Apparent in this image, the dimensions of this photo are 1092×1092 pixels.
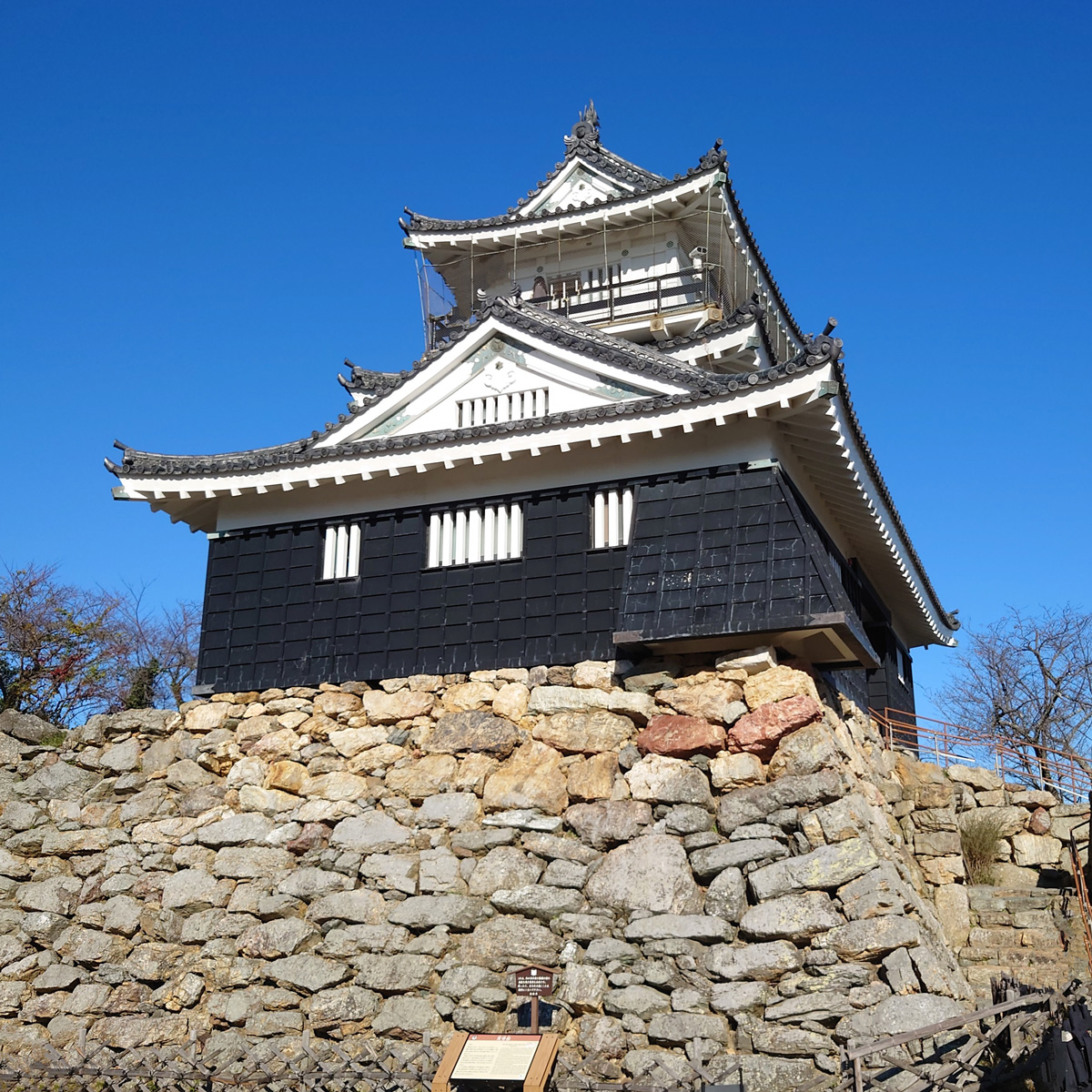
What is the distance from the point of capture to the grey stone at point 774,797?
11086mm

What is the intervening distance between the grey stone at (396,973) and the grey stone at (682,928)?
2.10 meters

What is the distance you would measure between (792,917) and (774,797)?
4.12ft

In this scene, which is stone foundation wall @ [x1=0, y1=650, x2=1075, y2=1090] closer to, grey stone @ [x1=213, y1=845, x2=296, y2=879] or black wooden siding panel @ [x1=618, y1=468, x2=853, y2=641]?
grey stone @ [x1=213, y1=845, x2=296, y2=879]

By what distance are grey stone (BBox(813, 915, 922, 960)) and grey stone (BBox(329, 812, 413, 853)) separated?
4.67 meters

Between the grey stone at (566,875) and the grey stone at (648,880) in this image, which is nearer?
the grey stone at (648,880)

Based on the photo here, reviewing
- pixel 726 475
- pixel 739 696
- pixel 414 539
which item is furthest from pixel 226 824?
pixel 726 475

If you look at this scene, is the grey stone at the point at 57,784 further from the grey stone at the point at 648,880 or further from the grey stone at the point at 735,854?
the grey stone at the point at 735,854

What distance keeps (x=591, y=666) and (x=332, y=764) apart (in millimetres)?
3330

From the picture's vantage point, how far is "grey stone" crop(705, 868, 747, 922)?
35.2 feet

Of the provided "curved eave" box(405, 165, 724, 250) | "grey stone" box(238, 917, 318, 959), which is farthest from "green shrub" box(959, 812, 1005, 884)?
"curved eave" box(405, 165, 724, 250)

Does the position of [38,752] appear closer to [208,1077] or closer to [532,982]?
[208,1077]

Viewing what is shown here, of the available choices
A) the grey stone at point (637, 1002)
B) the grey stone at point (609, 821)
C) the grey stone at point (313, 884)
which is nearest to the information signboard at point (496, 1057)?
the grey stone at point (637, 1002)

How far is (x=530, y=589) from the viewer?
534 inches

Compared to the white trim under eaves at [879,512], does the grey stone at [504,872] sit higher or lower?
lower
